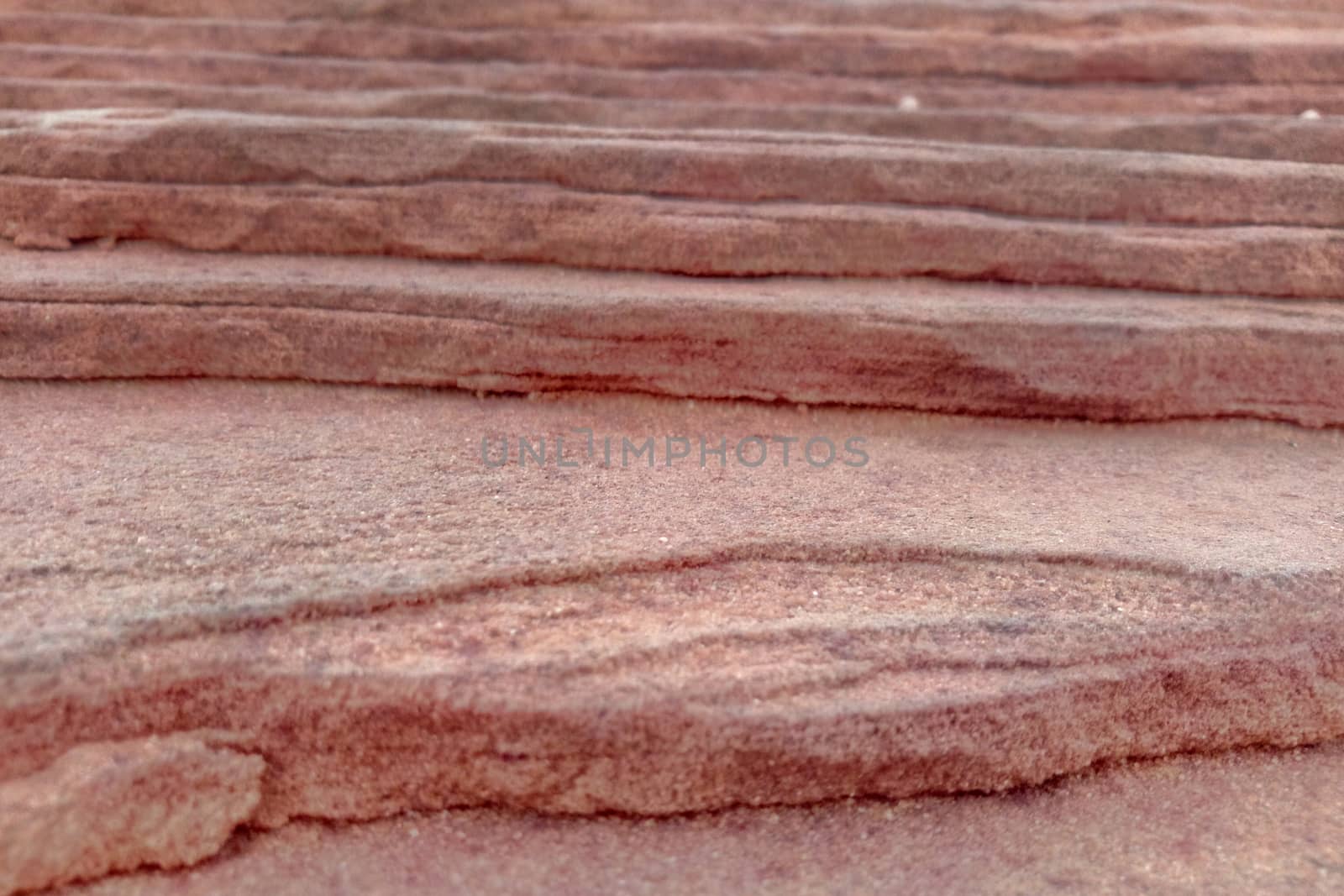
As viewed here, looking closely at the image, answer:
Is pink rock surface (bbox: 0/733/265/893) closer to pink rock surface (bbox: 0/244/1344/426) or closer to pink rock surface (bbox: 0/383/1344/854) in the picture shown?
pink rock surface (bbox: 0/383/1344/854)

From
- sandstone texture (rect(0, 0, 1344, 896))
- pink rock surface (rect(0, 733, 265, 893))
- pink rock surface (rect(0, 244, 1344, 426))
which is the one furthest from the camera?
pink rock surface (rect(0, 244, 1344, 426))

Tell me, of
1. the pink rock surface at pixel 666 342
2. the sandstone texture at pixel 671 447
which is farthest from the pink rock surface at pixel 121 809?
the pink rock surface at pixel 666 342

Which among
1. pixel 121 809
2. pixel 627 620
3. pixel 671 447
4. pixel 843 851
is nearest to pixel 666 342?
pixel 671 447

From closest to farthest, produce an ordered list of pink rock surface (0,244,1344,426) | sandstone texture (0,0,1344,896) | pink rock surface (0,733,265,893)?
1. pink rock surface (0,733,265,893)
2. sandstone texture (0,0,1344,896)
3. pink rock surface (0,244,1344,426)

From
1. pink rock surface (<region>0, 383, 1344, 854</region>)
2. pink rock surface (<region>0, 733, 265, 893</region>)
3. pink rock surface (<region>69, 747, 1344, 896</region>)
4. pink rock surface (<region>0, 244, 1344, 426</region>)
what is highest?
pink rock surface (<region>0, 244, 1344, 426</region>)

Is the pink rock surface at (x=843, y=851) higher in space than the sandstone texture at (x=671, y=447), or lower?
lower

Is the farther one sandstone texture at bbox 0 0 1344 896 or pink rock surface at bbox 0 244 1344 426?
pink rock surface at bbox 0 244 1344 426

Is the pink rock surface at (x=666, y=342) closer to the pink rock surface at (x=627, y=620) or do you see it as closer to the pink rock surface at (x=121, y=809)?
the pink rock surface at (x=627, y=620)

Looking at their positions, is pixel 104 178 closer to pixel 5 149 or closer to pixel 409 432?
pixel 5 149

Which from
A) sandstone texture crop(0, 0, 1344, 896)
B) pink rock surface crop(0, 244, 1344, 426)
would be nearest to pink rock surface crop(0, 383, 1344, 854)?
sandstone texture crop(0, 0, 1344, 896)

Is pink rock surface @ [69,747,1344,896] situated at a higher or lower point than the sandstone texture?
lower
